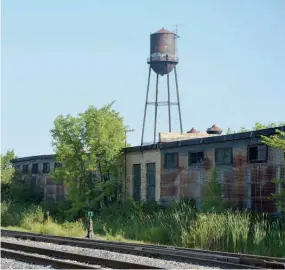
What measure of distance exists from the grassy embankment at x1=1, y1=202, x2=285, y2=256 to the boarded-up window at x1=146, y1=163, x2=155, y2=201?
1.70m

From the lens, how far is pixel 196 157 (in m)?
30.3

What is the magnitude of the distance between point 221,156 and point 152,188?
6650mm

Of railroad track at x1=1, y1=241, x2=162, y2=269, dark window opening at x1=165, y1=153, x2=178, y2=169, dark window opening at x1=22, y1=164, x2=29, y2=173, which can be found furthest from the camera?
dark window opening at x1=22, y1=164, x2=29, y2=173

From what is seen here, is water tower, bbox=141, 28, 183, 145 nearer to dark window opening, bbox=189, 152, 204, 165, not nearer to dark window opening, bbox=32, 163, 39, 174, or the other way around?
dark window opening, bbox=32, 163, 39, 174

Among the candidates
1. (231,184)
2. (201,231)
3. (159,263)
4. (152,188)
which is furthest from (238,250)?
(152,188)

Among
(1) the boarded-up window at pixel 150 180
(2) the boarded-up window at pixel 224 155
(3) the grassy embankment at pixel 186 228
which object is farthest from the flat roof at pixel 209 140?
(3) the grassy embankment at pixel 186 228

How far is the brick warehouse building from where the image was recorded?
83.6ft

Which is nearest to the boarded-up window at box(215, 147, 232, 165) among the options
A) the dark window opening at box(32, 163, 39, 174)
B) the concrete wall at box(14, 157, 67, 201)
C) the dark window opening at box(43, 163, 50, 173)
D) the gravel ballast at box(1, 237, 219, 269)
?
the gravel ballast at box(1, 237, 219, 269)

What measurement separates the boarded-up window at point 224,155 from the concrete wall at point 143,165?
5562 mm

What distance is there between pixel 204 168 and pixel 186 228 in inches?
307

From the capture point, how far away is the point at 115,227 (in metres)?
28.3

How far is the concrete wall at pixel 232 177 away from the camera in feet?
82.6

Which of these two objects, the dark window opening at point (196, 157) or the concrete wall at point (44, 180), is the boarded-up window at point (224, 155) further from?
the concrete wall at point (44, 180)

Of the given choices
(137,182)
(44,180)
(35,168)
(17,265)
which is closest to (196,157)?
(137,182)
